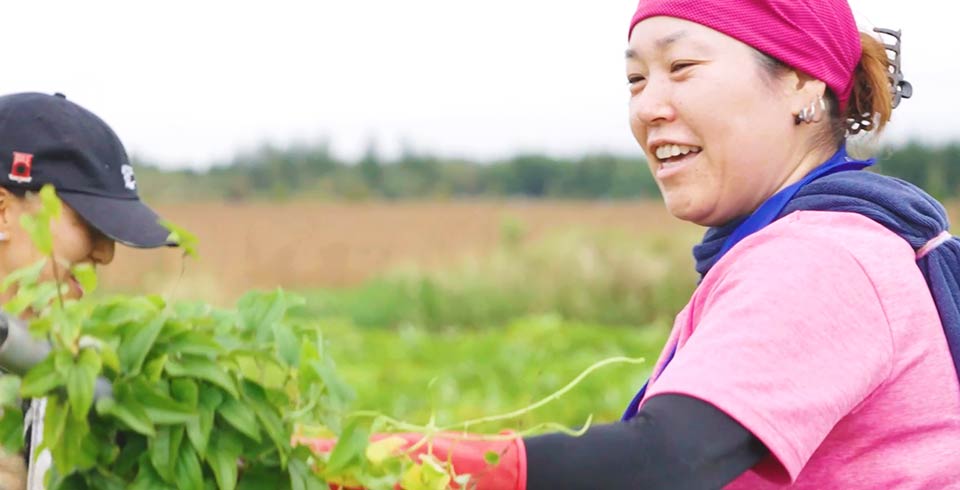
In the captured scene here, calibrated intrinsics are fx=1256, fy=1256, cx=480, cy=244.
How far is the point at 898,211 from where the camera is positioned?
5.77 feet

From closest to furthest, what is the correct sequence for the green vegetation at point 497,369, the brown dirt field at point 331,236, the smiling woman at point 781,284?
the smiling woman at point 781,284 → the green vegetation at point 497,369 → the brown dirt field at point 331,236

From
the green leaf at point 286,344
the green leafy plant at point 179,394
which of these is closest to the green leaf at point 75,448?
the green leafy plant at point 179,394

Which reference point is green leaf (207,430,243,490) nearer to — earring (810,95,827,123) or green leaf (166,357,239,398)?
green leaf (166,357,239,398)

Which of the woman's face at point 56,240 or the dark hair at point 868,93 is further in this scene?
the woman's face at point 56,240

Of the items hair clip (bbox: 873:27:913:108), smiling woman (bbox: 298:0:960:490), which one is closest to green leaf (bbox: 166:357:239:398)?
smiling woman (bbox: 298:0:960:490)

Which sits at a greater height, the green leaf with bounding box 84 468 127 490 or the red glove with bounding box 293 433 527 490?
the green leaf with bounding box 84 468 127 490

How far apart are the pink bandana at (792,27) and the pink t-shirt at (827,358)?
308 mm

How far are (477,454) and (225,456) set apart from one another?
0.37 metres

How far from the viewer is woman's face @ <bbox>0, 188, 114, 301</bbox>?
2.24 metres

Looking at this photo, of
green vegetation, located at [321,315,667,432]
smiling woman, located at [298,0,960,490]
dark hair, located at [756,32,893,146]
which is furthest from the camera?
green vegetation, located at [321,315,667,432]

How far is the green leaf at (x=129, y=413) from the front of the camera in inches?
48.8

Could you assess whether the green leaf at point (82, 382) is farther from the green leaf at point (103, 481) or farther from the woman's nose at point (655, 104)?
the woman's nose at point (655, 104)

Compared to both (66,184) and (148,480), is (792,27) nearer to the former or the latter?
(148,480)

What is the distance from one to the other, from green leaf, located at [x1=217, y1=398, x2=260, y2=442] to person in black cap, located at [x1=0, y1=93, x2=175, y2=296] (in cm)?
102
